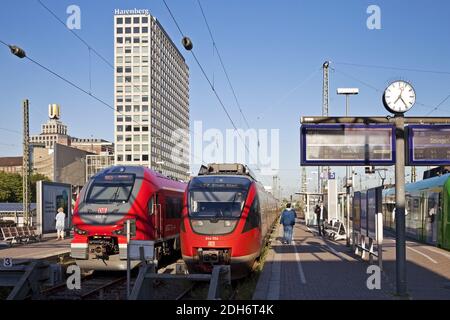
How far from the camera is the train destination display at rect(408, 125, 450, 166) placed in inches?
453

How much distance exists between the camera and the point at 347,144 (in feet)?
38.0

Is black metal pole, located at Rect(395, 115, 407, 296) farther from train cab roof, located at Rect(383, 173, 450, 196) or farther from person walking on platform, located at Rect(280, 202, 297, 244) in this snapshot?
person walking on platform, located at Rect(280, 202, 297, 244)

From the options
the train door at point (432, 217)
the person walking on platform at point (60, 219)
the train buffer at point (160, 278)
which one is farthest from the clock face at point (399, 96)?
the person walking on platform at point (60, 219)

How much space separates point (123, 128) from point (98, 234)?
80493mm

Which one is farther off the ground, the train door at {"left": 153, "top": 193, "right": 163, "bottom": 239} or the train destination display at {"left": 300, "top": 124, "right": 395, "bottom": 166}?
the train destination display at {"left": 300, "top": 124, "right": 395, "bottom": 166}

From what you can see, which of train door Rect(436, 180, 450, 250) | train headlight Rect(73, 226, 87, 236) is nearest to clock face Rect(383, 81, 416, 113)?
train headlight Rect(73, 226, 87, 236)

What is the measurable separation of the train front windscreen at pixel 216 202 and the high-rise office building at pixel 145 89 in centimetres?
5789

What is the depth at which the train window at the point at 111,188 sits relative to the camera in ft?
48.6

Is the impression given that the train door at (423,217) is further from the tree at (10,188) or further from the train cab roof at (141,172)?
the tree at (10,188)

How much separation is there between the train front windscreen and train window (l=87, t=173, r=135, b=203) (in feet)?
6.38

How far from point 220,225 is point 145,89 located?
72.7 metres

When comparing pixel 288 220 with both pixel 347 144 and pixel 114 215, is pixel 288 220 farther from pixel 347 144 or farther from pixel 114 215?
pixel 347 144

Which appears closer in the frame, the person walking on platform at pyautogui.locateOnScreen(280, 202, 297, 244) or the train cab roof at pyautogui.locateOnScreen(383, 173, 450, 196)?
the train cab roof at pyautogui.locateOnScreen(383, 173, 450, 196)
